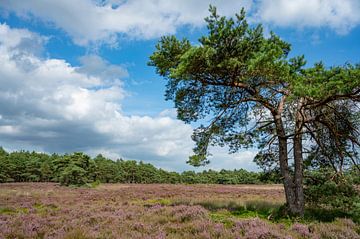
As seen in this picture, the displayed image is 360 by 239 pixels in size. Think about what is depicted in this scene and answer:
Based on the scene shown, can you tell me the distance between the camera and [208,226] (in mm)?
8945

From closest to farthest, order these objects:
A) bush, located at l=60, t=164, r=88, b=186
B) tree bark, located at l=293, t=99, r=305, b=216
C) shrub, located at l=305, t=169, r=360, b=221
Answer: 1. tree bark, located at l=293, t=99, r=305, b=216
2. shrub, located at l=305, t=169, r=360, b=221
3. bush, located at l=60, t=164, r=88, b=186

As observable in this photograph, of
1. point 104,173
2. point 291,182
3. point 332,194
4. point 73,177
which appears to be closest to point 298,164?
point 291,182

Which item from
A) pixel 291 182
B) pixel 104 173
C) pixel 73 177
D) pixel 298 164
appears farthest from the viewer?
pixel 104 173

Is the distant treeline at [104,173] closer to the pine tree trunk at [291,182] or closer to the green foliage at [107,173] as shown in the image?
the green foliage at [107,173]

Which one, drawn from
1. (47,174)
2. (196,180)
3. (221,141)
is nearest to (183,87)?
(221,141)

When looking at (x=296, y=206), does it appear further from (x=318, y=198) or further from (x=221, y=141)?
(x=221, y=141)

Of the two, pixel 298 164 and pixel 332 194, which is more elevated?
pixel 298 164

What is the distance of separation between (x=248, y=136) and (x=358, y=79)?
552 centimetres

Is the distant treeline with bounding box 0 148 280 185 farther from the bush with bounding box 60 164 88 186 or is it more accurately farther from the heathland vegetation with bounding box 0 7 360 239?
the heathland vegetation with bounding box 0 7 360 239

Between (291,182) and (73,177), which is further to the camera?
(73,177)

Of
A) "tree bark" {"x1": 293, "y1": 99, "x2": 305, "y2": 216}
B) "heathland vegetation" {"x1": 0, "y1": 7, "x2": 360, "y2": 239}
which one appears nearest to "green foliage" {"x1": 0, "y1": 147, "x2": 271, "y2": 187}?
"heathland vegetation" {"x1": 0, "y1": 7, "x2": 360, "y2": 239}

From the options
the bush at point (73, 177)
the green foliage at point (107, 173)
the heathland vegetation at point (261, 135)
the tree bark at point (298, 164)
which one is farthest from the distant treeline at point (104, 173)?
the tree bark at point (298, 164)

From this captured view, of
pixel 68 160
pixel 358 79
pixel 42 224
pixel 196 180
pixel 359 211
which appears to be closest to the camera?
pixel 358 79

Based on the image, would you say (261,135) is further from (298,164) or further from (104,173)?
(104,173)
